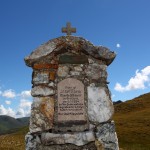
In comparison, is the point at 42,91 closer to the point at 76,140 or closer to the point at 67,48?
the point at 67,48

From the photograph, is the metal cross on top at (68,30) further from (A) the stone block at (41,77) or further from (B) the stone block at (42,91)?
(B) the stone block at (42,91)

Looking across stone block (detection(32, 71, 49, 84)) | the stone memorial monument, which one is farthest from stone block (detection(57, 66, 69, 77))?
stone block (detection(32, 71, 49, 84))

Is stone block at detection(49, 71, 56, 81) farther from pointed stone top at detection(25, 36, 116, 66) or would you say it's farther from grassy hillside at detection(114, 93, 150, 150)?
grassy hillside at detection(114, 93, 150, 150)

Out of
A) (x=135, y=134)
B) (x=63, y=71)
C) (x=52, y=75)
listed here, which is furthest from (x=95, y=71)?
(x=135, y=134)

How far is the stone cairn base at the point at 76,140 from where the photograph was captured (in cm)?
1005

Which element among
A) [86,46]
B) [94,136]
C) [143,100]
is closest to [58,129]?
[94,136]

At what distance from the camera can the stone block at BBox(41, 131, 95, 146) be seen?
32.9 ft

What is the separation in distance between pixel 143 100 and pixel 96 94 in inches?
3083

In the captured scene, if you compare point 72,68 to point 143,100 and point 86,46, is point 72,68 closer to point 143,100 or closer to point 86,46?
point 86,46

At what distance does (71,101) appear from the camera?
34.0 ft

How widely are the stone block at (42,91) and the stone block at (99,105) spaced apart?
1274 millimetres

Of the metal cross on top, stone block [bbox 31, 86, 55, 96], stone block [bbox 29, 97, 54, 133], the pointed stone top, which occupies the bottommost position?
stone block [bbox 29, 97, 54, 133]

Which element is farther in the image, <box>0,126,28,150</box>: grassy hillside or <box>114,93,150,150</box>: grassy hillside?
<box>114,93,150,150</box>: grassy hillside

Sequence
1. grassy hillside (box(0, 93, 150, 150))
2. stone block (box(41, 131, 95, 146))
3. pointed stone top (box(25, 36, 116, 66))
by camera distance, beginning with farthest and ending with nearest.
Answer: grassy hillside (box(0, 93, 150, 150)), pointed stone top (box(25, 36, 116, 66)), stone block (box(41, 131, 95, 146))
